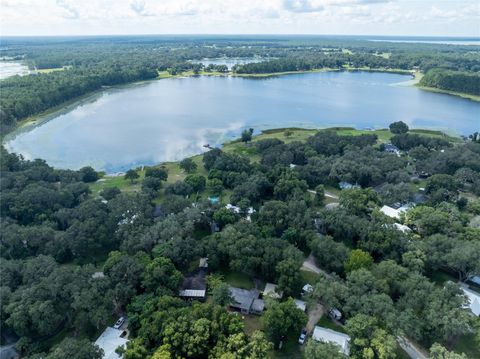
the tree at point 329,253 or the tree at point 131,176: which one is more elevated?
the tree at point 329,253

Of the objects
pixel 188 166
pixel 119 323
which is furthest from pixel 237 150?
pixel 119 323

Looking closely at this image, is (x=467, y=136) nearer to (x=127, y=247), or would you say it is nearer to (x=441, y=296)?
(x=441, y=296)

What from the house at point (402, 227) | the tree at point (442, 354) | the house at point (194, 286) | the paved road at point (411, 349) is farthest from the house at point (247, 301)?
the house at point (402, 227)

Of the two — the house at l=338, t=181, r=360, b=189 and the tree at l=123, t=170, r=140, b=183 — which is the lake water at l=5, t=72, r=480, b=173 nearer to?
the tree at l=123, t=170, r=140, b=183

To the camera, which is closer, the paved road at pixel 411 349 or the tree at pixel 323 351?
the tree at pixel 323 351

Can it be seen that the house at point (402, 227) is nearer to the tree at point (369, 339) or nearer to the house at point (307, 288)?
the house at point (307, 288)
